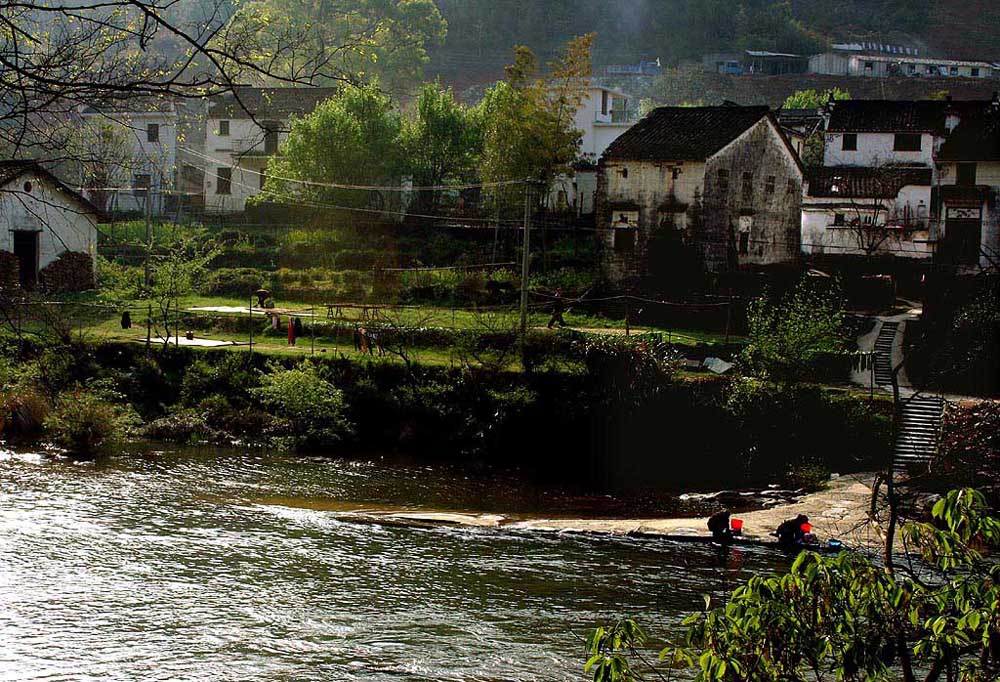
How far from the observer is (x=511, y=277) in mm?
42250

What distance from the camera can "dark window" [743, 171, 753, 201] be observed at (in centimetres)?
4100

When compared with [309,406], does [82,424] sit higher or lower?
lower

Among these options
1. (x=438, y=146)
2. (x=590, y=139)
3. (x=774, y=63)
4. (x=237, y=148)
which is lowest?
(x=438, y=146)

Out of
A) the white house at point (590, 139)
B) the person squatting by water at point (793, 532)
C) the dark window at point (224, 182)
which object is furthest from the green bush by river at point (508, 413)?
the dark window at point (224, 182)

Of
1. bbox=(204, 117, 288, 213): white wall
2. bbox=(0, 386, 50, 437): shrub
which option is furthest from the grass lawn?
bbox=(204, 117, 288, 213): white wall

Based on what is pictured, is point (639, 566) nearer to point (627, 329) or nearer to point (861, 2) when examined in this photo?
point (627, 329)

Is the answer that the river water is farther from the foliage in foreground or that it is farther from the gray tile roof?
the gray tile roof

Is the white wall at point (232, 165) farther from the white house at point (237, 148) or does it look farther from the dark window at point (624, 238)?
the dark window at point (624, 238)

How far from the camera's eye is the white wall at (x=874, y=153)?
48.1m

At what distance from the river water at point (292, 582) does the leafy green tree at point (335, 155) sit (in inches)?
1047

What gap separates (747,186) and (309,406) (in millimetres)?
19597

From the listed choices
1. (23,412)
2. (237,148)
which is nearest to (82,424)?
(23,412)

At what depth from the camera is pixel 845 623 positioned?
6.60 meters

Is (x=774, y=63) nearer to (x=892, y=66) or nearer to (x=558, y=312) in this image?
(x=892, y=66)
